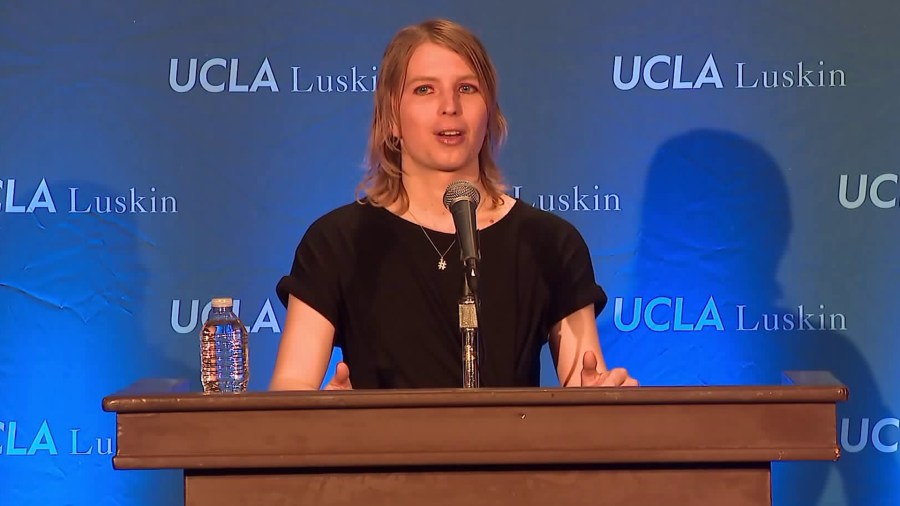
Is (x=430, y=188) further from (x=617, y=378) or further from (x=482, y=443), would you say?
(x=482, y=443)

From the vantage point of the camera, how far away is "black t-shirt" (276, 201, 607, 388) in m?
2.41

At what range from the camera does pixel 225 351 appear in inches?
93.0

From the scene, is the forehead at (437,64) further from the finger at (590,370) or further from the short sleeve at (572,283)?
the finger at (590,370)

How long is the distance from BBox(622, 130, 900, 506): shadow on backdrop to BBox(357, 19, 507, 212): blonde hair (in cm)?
115

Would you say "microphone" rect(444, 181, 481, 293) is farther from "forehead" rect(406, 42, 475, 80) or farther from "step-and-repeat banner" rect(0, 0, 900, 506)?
"step-and-repeat banner" rect(0, 0, 900, 506)

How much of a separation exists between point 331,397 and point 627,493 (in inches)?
17.6

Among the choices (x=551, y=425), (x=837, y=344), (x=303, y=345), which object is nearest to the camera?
(x=551, y=425)

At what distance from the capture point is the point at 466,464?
5.42 feet

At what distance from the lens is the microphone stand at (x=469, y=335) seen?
1811 mm

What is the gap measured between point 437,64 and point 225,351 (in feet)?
2.48

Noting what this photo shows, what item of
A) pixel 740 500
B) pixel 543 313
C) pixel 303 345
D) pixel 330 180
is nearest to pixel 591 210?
pixel 330 180

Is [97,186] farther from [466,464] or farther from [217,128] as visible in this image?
[466,464]

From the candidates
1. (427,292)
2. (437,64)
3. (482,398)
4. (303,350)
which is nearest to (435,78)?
(437,64)

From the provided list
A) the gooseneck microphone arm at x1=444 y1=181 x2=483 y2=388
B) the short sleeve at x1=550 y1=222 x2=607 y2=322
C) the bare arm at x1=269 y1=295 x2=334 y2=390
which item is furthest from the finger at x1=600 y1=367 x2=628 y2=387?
the bare arm at x1=269 y1=295 x2=334 y2=390
